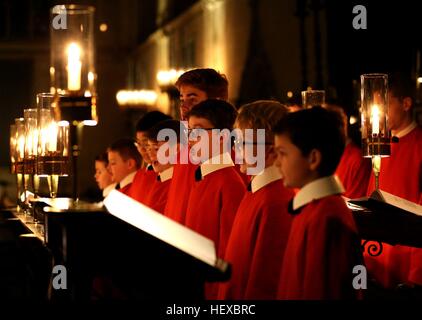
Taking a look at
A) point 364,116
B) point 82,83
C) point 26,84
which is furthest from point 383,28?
point 26,84

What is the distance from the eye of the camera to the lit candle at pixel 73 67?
4.51m

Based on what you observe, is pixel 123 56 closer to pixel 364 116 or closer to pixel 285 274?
pixel 364 116

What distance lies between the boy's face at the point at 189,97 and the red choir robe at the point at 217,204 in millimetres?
892

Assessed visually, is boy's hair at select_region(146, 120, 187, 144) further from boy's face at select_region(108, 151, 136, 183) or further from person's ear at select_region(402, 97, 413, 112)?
boy's face at select_region(108, 151, 136, 183)

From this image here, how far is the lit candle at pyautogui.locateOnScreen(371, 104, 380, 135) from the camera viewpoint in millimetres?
5871

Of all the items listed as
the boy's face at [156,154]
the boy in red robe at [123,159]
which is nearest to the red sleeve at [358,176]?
the boy's face at [156,154]

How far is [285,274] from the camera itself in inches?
138

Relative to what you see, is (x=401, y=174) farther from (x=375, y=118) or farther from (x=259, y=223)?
(x=259, y=223)

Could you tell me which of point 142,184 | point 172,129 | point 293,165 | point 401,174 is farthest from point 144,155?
point 293,165

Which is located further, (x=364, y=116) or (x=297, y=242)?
(x=364, y=116)

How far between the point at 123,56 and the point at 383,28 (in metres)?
24.9

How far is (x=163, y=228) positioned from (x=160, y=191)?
3.39m

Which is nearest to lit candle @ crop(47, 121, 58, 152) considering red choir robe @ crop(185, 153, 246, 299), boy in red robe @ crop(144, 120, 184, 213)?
boy in red robe @ crop(144, 120, 184, 213)

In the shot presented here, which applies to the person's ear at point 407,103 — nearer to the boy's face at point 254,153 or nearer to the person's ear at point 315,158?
the boy's face at point 254,153
